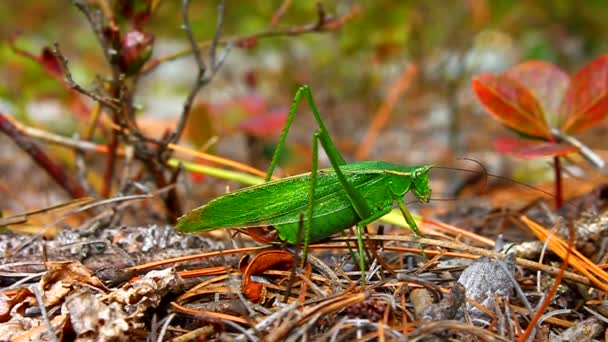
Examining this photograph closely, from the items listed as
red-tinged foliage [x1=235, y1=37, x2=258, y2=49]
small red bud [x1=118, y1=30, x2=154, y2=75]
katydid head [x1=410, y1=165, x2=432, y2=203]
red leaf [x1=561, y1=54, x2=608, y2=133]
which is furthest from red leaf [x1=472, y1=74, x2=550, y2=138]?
small red bud [x1=118, y1=30, x2=154, y2=75]

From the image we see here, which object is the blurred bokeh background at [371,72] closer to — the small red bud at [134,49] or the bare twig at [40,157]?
the bare twig at [40,157]

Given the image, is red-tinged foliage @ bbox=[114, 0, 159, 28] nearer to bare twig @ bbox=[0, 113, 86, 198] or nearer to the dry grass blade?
bare twig @ bbox=[0, 113, 86, 198]

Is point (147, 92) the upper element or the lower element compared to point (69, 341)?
upper

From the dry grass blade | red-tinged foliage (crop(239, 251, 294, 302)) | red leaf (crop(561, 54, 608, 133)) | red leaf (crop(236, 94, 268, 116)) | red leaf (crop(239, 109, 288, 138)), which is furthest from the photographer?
red leaf (crop(236, 94, 268, 116))

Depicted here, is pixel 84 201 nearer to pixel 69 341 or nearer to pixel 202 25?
pixel 69 341

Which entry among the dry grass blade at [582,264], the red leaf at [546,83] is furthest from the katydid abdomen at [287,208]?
the red leaf at [546,83]

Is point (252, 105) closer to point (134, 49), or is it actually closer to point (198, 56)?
point (198, 56)

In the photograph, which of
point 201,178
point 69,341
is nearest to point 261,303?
point 69,341
